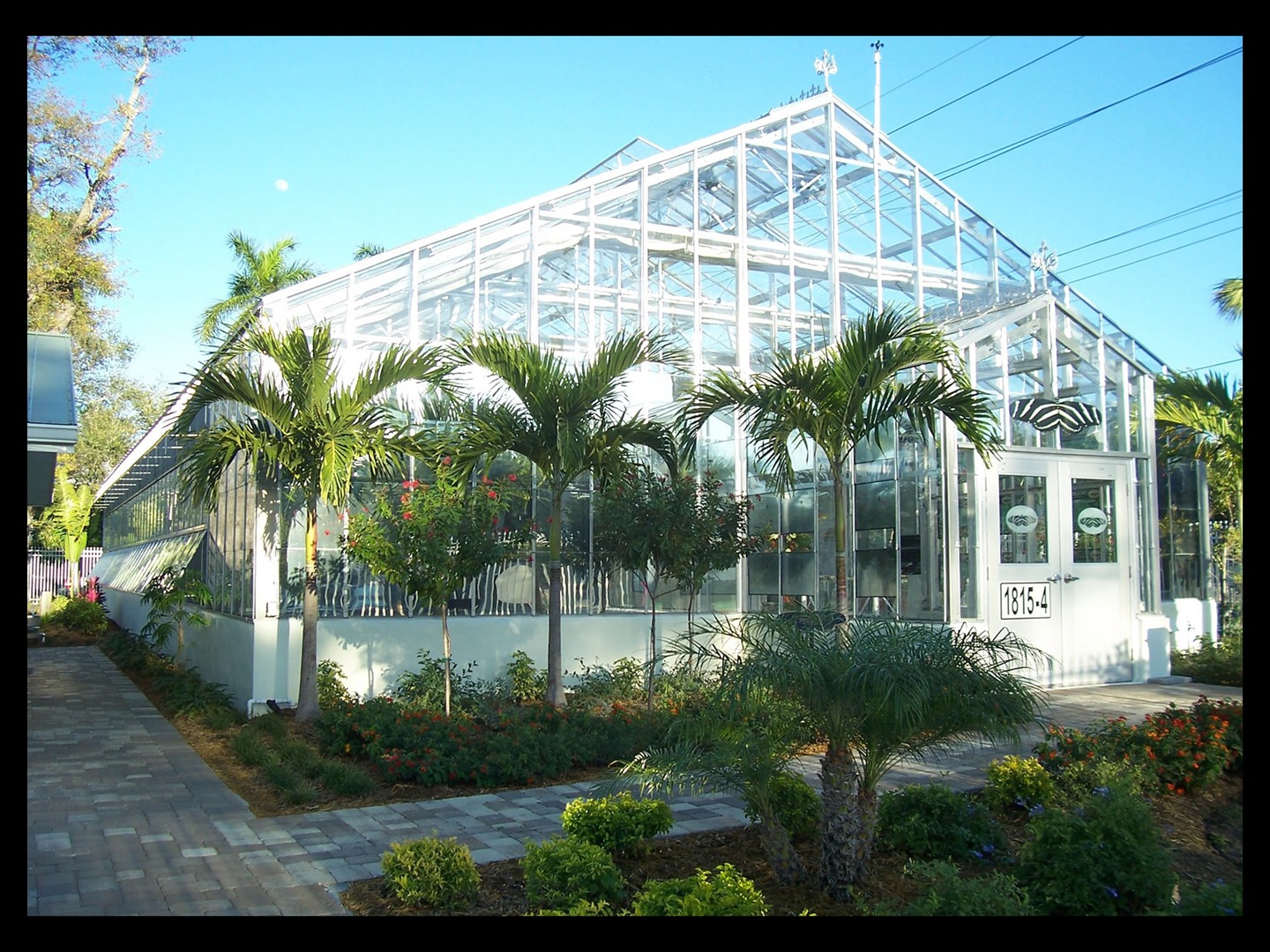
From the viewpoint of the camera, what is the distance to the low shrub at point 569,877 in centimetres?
481

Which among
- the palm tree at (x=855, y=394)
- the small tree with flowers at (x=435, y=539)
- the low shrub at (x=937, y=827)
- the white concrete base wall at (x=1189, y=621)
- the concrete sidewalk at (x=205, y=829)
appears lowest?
the concrete sidewalk at (x=205, y=829)

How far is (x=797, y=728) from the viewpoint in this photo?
5.49 metres

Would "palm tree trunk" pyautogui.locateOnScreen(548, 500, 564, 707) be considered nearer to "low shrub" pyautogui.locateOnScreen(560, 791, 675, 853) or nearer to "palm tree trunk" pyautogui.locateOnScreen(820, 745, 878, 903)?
"low shrub" pyautogui.locateOnScreen(560, 791, 675, 853)

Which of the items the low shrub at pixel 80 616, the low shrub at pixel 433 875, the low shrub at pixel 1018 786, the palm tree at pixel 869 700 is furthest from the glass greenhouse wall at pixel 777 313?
the low shrub at pixel 80 616

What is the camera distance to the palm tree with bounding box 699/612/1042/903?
202 inches

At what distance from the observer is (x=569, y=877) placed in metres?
4.85

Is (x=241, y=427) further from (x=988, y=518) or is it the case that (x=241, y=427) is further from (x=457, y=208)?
(x=988, y=518)

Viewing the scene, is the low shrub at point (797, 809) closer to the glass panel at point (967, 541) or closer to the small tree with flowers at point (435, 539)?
the small tree with flowers at point (435, 539)

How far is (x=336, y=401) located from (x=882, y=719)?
6.54 metres

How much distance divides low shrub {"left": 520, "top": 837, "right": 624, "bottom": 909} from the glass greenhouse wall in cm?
639

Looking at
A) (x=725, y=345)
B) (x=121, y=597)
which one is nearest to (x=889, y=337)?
(x=725, y=345)

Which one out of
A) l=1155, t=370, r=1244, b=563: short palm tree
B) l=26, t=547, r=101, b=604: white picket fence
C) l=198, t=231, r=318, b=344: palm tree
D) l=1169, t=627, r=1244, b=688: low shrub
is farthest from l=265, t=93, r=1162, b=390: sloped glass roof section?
l=26, t=547, r=101, b=604: white picket fence

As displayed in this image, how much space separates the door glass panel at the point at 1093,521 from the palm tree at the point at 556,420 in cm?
585

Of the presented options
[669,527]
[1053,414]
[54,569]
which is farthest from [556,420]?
[54,569]
